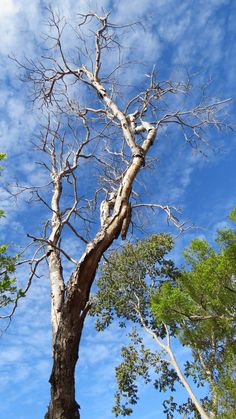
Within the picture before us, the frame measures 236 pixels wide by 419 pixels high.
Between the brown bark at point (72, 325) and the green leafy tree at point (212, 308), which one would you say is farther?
the green leafy tree at point (212, 308)

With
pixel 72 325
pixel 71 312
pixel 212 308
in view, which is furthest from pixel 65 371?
pixel 212 308

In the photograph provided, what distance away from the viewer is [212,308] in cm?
1655

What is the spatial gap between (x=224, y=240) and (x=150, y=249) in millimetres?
6037

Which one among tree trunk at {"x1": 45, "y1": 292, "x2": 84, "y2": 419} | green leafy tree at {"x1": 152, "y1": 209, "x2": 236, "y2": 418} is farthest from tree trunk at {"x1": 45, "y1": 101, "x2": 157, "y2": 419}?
green leafy tree at {"x1": 152, "y1": 209, "x2": 236, "y2": 418}

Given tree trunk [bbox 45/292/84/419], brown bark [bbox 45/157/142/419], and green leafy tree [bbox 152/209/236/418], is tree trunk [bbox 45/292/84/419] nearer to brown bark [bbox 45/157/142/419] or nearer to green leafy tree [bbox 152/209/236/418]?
brown bark [bbox 45/157/142/419]

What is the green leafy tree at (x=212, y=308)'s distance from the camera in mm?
15961

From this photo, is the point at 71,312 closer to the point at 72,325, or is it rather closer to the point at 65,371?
the point at 72,325

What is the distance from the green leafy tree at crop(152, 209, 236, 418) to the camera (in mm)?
15961

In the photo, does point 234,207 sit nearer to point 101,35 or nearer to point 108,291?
point 108,291

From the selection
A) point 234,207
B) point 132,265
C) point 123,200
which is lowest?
point 123,200

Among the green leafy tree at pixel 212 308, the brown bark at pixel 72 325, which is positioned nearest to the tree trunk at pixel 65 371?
the brown bark at pixel 72 325

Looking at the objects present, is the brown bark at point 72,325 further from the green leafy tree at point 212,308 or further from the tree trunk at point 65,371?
the green leafy tree at point 212,308

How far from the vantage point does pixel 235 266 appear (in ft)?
51.6

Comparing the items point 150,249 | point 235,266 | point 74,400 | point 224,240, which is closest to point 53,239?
point 74,400
